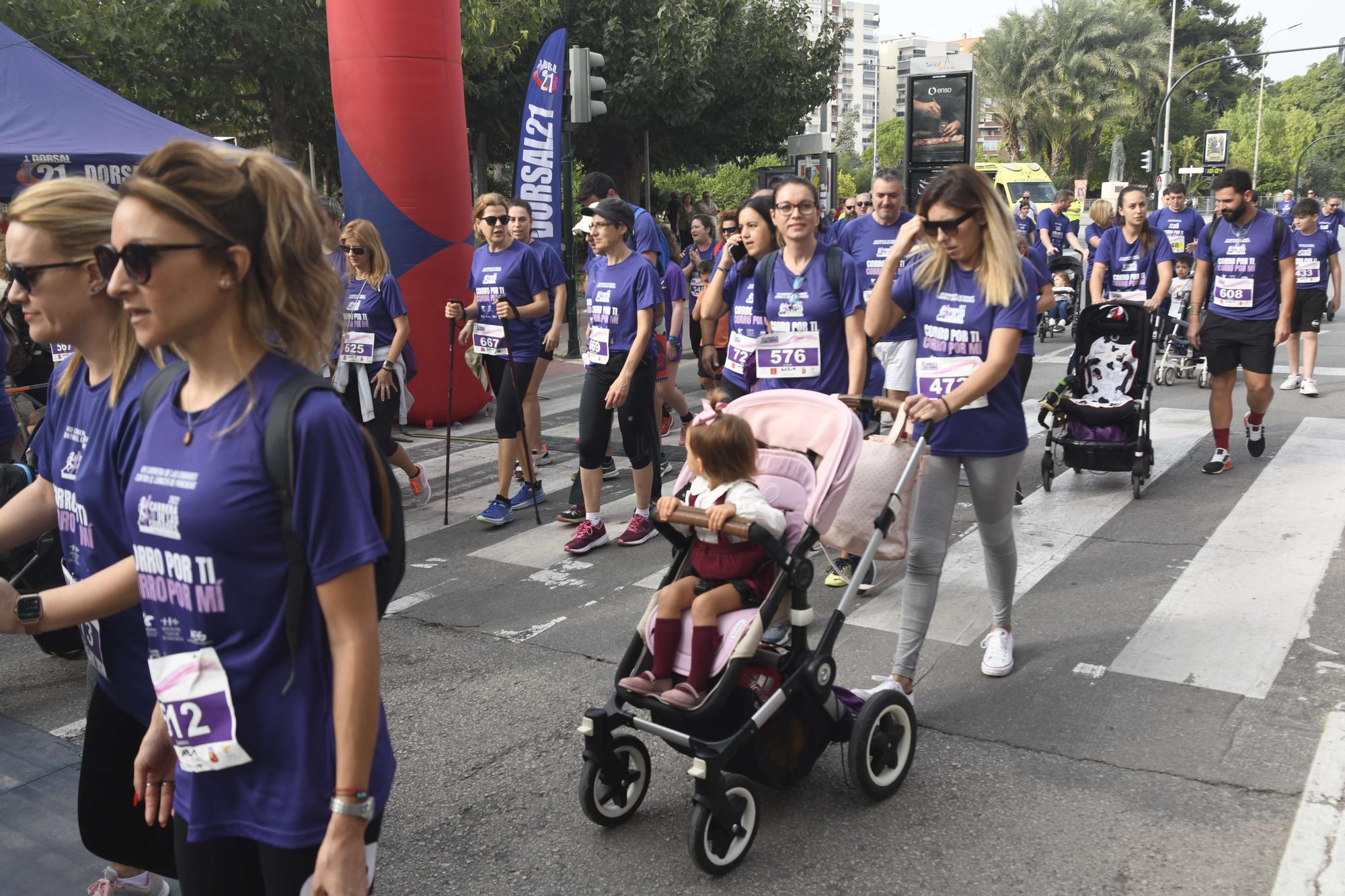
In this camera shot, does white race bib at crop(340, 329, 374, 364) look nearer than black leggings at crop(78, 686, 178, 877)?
No

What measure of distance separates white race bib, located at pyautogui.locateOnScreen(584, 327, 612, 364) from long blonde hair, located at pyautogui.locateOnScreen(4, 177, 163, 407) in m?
4.28

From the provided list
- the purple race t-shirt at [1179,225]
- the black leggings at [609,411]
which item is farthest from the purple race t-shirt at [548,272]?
the purple race t-shirt at [1179,225]

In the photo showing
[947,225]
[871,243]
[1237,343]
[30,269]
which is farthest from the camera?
[1237,343]

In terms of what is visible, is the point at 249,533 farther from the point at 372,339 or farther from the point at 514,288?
the point at 514,288

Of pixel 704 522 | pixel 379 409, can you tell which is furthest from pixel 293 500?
pixel 379 409

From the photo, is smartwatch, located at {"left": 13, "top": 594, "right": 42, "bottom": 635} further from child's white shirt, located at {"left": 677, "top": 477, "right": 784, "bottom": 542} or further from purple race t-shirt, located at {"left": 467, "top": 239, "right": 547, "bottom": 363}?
purple race t-shirt, located at {"left": 467, "top": 239, "right": 547, "bottom": 363}

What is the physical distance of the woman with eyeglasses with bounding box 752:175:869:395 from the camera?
5316 mm

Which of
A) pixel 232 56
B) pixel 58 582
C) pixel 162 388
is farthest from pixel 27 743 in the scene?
pixel 232 56

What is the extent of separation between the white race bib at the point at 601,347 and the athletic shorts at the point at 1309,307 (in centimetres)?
742

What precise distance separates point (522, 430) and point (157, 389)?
527 centimetres

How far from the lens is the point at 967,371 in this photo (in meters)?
4.27

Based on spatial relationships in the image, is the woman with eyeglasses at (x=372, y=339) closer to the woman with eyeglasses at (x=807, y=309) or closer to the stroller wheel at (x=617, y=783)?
the woman with eyeglasses at (x=807, y=309)

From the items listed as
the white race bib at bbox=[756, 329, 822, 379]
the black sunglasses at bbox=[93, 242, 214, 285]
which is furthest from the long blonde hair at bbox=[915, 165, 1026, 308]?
the black sunglasses at bbox=[93, 242, 214, 285]

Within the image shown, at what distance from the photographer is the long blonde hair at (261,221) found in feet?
5.70
